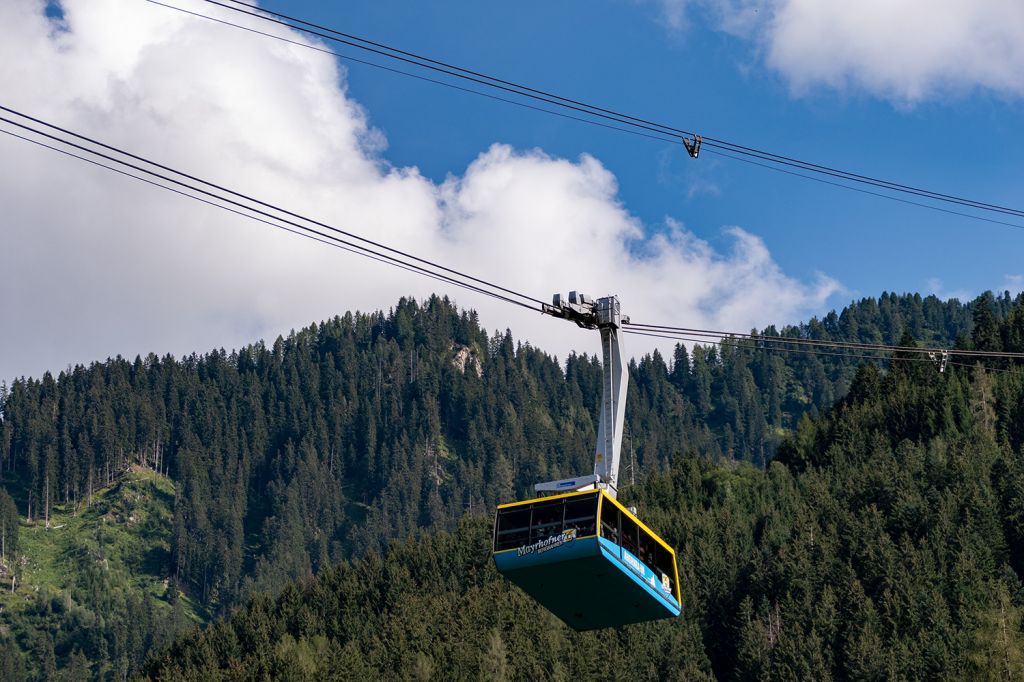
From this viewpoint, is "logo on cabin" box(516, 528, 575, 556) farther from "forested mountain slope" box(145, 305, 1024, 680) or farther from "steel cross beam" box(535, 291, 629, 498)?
"forested mountain slope" box(145, 305, 1024, 680)

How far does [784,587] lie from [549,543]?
88421mm

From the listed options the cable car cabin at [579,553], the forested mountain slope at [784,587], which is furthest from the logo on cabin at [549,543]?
the forested mountain slope at [784,587]

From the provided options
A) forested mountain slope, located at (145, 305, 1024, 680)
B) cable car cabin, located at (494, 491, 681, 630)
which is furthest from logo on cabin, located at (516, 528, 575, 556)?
forested mountain slope, located at (145, 305, 1024, 680)

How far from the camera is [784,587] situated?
13175 centimetres

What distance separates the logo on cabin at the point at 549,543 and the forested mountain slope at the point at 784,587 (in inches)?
2293

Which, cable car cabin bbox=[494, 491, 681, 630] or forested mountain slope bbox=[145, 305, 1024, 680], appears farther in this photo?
forested mountain slope bbox=[145, 305, 1024, 680]

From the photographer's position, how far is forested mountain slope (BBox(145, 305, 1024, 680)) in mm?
118562

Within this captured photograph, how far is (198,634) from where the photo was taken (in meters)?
158

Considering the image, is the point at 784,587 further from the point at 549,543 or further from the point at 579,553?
the point at 579,553

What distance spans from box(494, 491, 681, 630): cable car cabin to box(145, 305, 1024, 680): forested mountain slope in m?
54.8

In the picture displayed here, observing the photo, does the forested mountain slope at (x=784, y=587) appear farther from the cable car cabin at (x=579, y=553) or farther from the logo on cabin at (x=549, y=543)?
the logo on cabin at (x=549, y=543)

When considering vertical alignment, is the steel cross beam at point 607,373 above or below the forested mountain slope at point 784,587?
below

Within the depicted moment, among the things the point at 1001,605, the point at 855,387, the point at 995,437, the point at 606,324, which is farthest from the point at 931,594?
the point at 606,324

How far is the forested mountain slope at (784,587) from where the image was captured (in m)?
119
